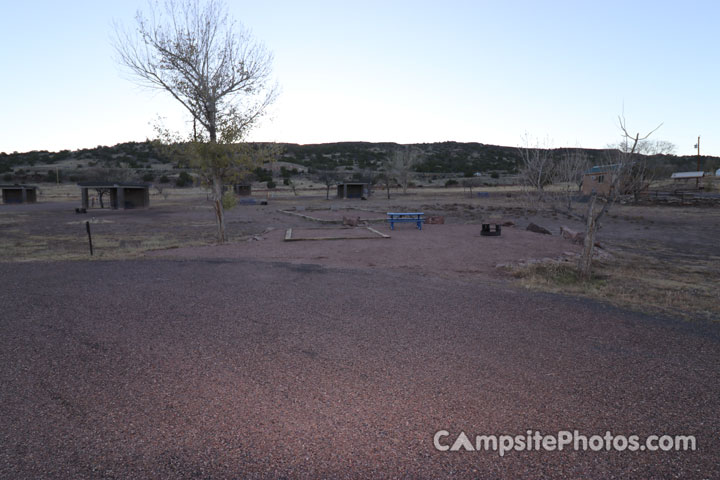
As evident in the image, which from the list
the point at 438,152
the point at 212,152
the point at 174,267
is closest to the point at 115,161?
the point at 438,152

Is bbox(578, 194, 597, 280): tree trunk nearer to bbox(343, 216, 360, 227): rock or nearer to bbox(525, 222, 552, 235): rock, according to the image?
bbox(525, 222, 552, 235): rock

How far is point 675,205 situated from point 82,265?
1397 inches

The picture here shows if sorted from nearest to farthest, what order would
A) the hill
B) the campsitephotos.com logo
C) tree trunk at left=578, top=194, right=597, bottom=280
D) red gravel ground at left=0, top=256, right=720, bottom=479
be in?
red gravel ground at left=0, top=256, right=720, bottom=479
the campsitephotos.com logo
tree trunk at left=578, top=194, right=597, bottom=280
the hill

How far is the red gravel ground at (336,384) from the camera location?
Result: 9.23 ft

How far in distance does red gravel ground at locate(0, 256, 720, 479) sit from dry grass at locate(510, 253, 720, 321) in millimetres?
686

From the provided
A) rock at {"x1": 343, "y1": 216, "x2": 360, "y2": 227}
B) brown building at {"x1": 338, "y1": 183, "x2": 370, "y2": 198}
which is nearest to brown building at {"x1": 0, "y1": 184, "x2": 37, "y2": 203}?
brown building at {"x1": 338, "y1": 183, "x2": 370, "y2": 198}

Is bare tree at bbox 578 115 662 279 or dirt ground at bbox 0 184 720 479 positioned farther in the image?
bare tree at bbox 578 115 662 279

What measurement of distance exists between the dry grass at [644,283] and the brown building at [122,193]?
32.3 meters

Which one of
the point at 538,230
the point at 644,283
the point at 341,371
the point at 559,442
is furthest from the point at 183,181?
the point at 559,442

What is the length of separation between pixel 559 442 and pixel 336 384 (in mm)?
1771

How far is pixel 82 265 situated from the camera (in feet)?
30.8

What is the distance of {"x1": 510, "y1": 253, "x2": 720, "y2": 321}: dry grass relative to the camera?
635 cm

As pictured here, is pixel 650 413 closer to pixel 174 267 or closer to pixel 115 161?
pixel 174 267

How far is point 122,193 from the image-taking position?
33.6m
